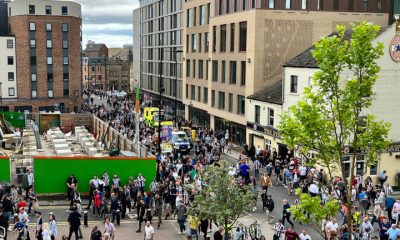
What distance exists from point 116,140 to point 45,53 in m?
39.7

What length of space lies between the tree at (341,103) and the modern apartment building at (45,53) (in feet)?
216

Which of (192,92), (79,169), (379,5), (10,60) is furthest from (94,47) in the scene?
(79,169)

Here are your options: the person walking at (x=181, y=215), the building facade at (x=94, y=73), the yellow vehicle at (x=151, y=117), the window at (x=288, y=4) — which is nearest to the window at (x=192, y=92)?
the yellow vehicle at (x=151, y=117)

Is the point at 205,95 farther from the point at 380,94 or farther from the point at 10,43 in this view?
the point at 10,43

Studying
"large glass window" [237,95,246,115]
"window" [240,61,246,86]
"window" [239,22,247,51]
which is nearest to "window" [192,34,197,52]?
"window" [239,22,247,51]

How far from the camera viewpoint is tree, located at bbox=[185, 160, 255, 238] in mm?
18031

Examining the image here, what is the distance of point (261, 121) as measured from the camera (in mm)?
41438

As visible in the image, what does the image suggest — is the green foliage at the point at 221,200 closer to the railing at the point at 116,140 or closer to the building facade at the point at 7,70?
the railing at the point at 116,140

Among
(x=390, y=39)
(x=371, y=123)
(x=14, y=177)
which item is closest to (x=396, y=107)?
(x=390, y=39)

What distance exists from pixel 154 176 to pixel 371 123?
53.9 feet

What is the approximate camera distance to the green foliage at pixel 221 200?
59.2 ft

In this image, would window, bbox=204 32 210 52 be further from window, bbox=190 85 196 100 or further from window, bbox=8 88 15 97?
window, bbox=8 88 15 97

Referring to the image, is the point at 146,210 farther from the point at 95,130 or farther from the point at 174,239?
the point at 95,130

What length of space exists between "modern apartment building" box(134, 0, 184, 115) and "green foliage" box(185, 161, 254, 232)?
4793cm
